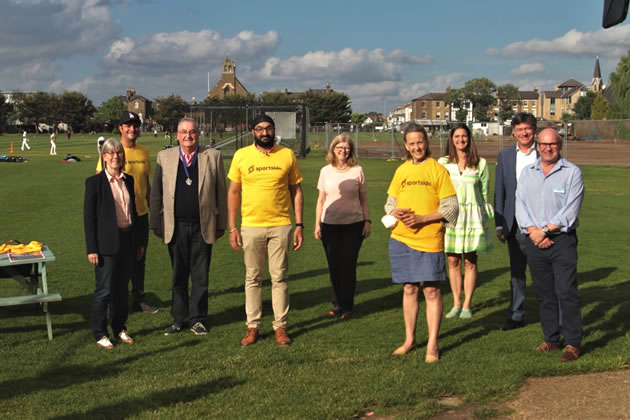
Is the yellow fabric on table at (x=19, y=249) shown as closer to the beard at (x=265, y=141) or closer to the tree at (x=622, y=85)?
the beard at (x=265, y=141)

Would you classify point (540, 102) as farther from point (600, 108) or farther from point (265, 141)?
point (265, 141)

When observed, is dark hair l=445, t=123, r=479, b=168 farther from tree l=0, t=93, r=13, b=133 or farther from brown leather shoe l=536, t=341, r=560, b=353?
tree l=0, t=93, r=13, b=133

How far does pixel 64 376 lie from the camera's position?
528 cm

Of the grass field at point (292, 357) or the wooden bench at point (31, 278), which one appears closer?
the grass field at point (292, 357)

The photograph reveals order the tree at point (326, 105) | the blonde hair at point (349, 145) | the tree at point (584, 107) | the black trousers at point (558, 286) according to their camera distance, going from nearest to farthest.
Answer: the black trousers at point (558, 286)
the blonde hair at point (349, 145)
the tree at point (584, 107)
the tree at point (326, 105)

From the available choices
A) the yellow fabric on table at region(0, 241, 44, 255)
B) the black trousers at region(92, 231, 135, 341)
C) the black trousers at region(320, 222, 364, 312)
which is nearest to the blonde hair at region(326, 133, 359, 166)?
the black trousers at region(320, 222, 364, 312)

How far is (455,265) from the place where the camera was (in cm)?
703

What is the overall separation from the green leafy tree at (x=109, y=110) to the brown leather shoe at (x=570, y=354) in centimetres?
13114

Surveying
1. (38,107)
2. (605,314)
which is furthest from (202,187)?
(38,107)

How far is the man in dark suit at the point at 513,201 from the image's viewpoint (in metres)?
6.45

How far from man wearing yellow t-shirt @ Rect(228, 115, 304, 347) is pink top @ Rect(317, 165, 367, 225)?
34.9 inches

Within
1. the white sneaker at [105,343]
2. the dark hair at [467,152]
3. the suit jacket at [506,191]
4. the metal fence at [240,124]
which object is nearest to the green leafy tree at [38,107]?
the metal fence at [240,124]

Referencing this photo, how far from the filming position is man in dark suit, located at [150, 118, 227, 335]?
6.40 metres

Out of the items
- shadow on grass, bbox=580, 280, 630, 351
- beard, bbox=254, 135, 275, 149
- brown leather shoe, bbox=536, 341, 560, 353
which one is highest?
beard, bbox=254, 135, 275, 149
